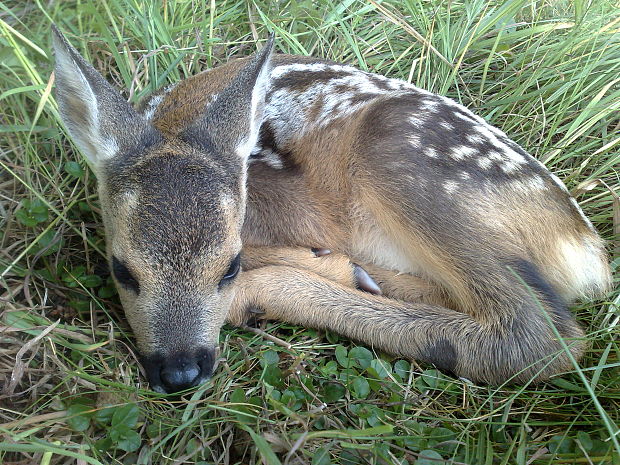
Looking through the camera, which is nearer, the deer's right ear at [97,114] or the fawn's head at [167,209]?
the fawn's head at [167,209]

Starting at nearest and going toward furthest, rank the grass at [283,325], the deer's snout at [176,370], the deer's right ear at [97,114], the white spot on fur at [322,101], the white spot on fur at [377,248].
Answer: the grass at [283,325] → the deer's snout at [176,370] → the deer's right ear at [97,114] → the white spot on fur at [377,248] → the white spot on fur at [322,101]

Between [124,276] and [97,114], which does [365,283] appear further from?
[97,114]

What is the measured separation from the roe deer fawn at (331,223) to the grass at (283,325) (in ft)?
0.56

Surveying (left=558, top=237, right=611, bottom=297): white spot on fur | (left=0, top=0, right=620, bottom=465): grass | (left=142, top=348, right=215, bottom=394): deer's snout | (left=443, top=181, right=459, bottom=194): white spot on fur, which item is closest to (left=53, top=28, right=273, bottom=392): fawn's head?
(left=142, top=348, right=215, bottom=394): deer's snout

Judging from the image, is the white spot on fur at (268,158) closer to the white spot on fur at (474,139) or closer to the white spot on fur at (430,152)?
the white spot on fur at (430,152)

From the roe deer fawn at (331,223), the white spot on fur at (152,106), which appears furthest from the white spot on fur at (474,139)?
the white spot on fur at (152,106)

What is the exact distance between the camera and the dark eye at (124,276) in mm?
2574

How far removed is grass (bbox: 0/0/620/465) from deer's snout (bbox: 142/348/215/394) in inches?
2.8

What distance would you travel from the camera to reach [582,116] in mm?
3898

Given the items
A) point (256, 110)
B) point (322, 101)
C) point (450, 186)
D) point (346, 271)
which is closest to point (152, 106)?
point (256, 110)

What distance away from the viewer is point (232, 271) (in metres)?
2.72

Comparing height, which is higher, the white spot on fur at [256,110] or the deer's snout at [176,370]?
the white spot on fur at [256,110]

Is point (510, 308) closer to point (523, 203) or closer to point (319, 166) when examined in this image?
point (523, 203)

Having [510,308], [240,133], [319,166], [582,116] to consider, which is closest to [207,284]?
[240,133]
